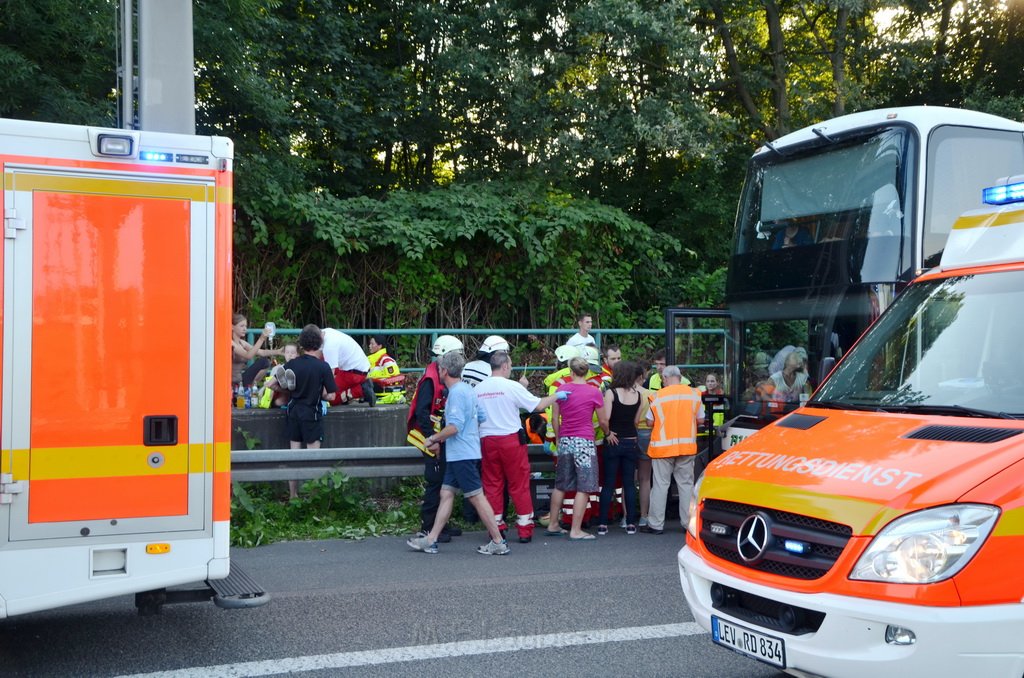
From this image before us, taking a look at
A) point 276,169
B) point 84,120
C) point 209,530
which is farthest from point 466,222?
point 209,530

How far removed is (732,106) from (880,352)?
17.5 meters

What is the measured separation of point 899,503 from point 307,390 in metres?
7.21

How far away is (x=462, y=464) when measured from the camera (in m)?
8.71

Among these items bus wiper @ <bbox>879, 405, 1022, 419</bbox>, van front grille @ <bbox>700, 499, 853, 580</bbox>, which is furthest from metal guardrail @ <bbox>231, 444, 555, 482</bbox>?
bus wiper @ <bbox>879, 405, 1022, 419</bbox>

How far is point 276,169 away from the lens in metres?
15.7

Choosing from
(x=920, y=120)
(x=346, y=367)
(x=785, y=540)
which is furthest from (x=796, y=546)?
(x=346, y=367)

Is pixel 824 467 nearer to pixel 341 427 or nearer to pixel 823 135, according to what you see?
pixel 823 135

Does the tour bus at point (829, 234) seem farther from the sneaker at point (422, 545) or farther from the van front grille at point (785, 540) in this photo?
the van front grille at point (785, 540)

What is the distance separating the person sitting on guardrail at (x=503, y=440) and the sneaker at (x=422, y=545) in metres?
0.67

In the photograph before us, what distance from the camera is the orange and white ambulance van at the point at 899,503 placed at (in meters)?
3.76

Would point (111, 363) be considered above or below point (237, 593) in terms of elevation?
above

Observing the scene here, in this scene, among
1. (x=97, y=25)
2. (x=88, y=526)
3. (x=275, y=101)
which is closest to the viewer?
(x=88, y=526)

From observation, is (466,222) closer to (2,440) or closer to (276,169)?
(276,169)

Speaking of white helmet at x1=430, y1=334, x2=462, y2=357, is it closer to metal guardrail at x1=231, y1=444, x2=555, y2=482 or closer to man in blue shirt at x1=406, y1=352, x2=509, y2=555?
metal guardrail at x1=231, y1=444, x2=555, y2=482
